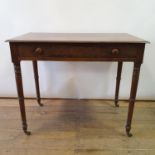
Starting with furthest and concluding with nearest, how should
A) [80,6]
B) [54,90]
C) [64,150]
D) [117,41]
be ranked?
1. [54,90]
2. [80,6]
3. [64,150]
4. [117,41]

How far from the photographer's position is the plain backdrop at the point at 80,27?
62.4 inches

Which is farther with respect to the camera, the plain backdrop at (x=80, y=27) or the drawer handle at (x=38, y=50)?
the plain backdrop at (x=80, y=27)

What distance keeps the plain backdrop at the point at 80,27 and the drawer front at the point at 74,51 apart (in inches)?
21.6

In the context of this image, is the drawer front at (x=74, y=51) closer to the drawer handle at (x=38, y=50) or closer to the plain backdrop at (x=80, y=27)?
the drawer handle at (x=38, y=50)

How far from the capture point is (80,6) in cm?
158

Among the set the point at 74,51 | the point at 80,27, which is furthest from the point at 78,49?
the point at 80,27

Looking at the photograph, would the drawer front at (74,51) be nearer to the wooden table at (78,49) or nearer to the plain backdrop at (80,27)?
the wooden table at (78,49)

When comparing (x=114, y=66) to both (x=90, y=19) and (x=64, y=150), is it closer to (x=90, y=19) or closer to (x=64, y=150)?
(x=90, y=19)

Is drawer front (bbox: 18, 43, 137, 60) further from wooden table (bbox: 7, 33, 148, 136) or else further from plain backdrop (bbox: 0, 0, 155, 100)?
plain backdrop (bbox: 0, 0, 155, 100)

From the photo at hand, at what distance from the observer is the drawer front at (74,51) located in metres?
1.14

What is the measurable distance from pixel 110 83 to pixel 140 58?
0.69 metres

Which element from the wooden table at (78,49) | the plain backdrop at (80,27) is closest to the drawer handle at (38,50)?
the wooden table at (78,49)

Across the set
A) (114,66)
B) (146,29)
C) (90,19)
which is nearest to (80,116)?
(114,66)

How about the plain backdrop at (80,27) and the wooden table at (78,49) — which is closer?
the wooden table at (78,49)
